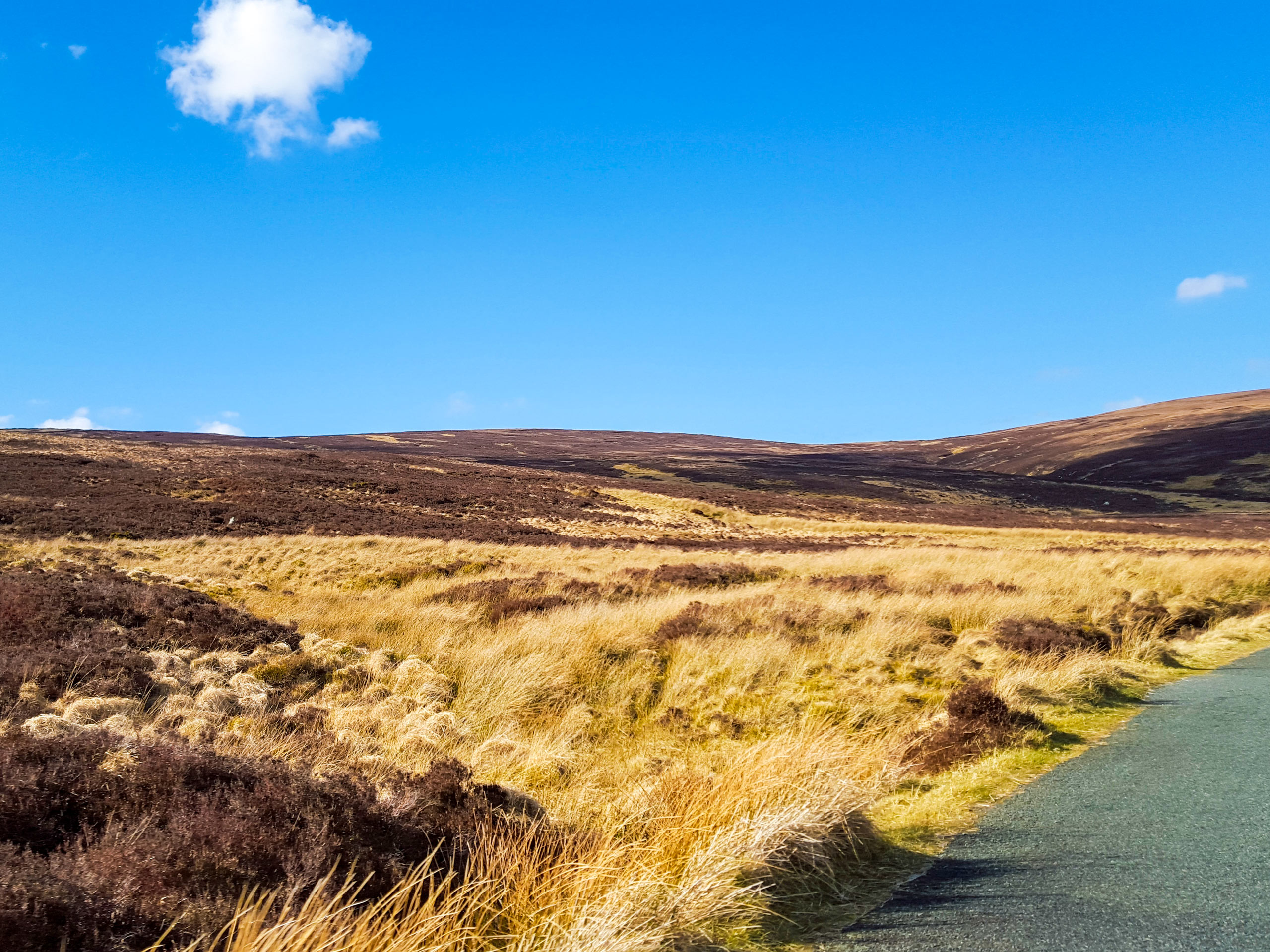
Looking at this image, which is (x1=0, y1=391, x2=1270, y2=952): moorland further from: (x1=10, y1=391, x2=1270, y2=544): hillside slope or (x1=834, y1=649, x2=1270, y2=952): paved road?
(x1=10, y1=391, x2=1270, y2=544): hillside slope

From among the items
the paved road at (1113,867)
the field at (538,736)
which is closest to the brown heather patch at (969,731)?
the field at (538,736)

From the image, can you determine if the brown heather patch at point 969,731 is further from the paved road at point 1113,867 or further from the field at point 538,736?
the paved road at point 1113,867

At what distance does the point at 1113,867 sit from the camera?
15.2 feet

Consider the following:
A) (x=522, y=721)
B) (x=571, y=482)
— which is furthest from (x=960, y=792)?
(x=571, y=482)

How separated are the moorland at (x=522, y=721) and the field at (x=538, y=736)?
0.03m

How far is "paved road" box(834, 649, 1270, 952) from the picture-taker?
Result: 3.86 metres

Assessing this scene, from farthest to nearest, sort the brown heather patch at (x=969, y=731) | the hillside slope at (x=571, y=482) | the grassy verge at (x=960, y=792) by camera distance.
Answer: the hillside slope at (x=571, y=482), the brown heather patch at (x=969, y=731), the grassy verge at (x=960, y=792)

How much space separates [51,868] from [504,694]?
6961mm

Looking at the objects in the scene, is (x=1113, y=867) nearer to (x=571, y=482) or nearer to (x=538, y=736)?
(x=538, y=736)

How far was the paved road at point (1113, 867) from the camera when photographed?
3857 mm

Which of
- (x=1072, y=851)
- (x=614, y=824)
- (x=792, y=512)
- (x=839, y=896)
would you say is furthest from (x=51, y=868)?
(x=792, y=512)

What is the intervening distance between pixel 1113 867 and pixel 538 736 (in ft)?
18.0

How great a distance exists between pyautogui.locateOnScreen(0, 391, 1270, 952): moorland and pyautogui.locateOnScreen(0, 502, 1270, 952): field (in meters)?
0.03

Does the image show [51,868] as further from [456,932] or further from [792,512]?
[792,512]
